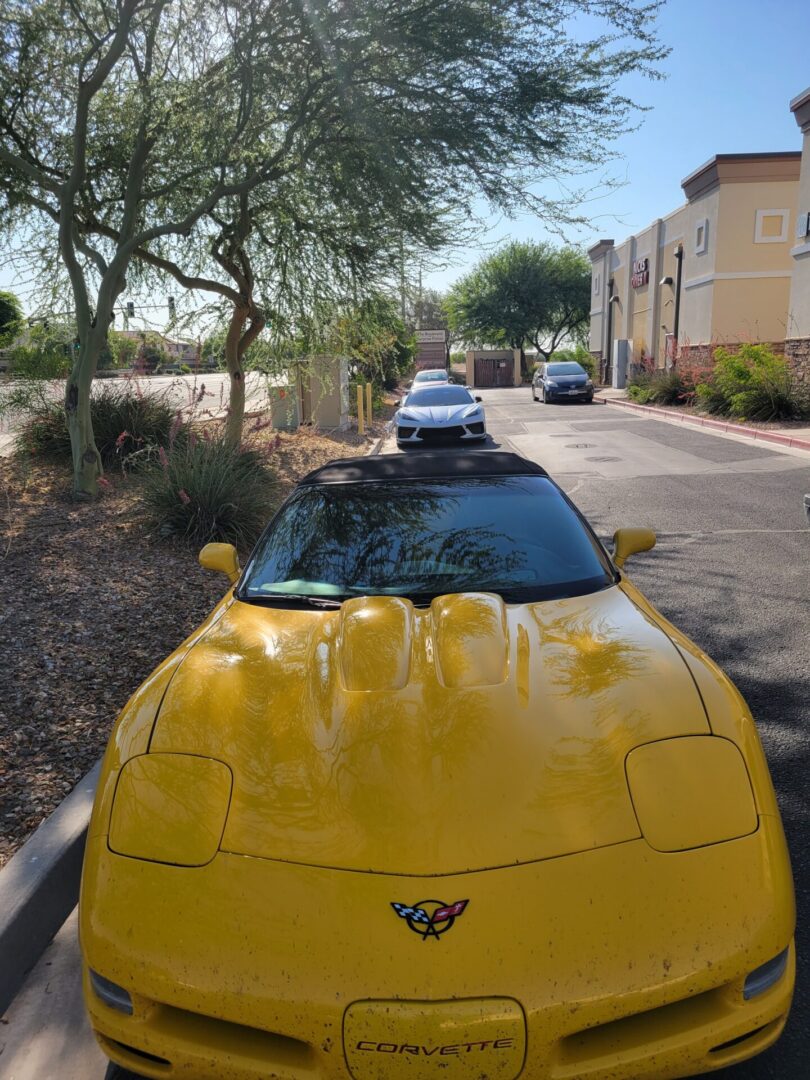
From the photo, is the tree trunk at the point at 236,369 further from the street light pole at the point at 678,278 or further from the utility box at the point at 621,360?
the utility box at the point at 621,360

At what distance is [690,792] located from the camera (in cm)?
206

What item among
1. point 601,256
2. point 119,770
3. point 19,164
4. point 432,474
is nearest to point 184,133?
point 19,164

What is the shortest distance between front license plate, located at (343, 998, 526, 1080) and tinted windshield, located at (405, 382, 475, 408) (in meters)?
15.5

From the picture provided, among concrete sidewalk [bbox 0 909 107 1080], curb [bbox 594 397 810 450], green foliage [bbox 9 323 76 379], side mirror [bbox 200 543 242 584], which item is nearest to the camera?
concrete sidewalk [bbox 0 909 107 1080]

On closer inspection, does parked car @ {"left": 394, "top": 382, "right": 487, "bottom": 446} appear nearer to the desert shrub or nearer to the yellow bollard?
the yellow bollard

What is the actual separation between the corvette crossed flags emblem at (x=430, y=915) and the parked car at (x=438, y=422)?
46.8ft

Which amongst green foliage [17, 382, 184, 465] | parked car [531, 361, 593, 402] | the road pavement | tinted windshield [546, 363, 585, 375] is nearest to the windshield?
parked car [531, 361, 593, 402]

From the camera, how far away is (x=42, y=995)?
2523 millimetres

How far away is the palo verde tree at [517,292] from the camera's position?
56.5 m

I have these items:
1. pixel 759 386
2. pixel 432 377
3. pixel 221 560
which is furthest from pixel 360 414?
pixel 221 560

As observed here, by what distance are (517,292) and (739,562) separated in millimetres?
52483

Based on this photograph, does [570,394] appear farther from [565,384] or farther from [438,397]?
[438,397]

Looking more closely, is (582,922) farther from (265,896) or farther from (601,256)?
(601,256)

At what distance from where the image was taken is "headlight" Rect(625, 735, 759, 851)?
1.97 m
